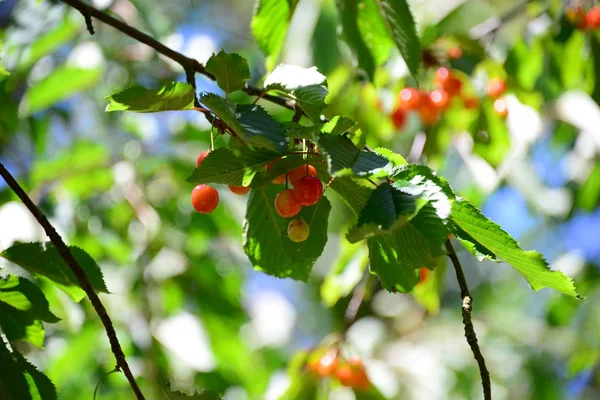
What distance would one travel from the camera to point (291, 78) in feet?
2.63

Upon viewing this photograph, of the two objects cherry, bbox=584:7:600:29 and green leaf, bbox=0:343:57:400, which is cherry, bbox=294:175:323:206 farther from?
cherry, bbox=584:7:600:29

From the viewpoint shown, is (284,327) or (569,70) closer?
(569,70)

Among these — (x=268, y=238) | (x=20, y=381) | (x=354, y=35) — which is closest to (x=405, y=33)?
(x=354, y=35)

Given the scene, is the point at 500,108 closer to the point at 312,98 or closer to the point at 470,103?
the point at 470,103

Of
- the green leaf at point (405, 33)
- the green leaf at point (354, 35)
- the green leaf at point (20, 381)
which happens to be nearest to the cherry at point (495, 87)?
the green leaf at point (354, 35)

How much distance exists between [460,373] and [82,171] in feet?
7.18

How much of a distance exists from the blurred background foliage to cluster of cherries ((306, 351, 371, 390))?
0.04 metres

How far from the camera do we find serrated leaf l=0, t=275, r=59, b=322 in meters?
0.92

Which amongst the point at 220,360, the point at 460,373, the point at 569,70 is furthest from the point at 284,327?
the point at 569,70

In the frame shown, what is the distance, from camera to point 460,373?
11.4 feet

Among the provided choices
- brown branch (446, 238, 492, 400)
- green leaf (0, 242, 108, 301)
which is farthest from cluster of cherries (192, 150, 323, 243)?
green leaf (0, 242, 108, 301)

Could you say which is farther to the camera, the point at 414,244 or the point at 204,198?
the point at 204,198

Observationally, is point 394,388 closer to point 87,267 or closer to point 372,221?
point 87,267

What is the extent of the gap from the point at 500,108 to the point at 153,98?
159cm
